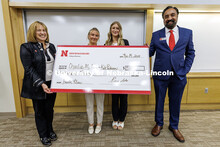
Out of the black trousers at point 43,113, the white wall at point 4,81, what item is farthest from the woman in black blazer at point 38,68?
the white wall at point 4,81

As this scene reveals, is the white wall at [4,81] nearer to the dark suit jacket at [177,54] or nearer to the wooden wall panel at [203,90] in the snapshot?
the dark suit jacket at [177,54]

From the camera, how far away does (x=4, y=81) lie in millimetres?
2324

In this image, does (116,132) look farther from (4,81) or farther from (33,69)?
(4,81)

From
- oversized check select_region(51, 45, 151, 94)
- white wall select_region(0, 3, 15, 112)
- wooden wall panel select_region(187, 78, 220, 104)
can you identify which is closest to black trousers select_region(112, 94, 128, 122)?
oversized check select_region(51, 45, 151, 94)

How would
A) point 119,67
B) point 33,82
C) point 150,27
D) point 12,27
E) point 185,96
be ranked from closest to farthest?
point 33,82 → point 119,67 → point 12,27 → point 150,27 → point 185,96

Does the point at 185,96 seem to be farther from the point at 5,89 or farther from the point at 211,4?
the point at 5,89

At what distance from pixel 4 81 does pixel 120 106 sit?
2.07 metres

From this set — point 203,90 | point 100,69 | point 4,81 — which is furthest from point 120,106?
point 4,81

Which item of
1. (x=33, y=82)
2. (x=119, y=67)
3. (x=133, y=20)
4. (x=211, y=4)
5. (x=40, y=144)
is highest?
(x=211, y=4)

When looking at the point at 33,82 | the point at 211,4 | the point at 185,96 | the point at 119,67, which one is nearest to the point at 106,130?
the point at 119,67

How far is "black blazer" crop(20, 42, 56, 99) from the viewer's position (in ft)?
4.61

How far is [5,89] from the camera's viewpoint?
2.36 metres

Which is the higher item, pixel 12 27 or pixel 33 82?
pixel 12 27

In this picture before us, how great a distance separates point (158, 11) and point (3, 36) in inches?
104
